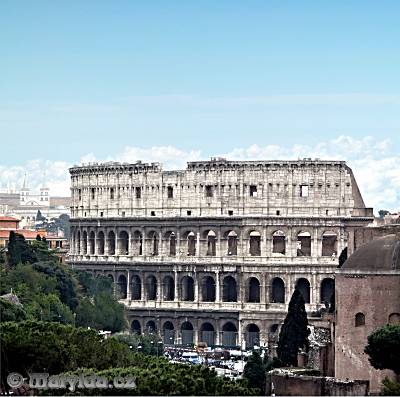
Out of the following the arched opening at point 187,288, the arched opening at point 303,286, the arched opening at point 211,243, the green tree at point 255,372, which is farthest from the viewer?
the arched opening at point 187,288

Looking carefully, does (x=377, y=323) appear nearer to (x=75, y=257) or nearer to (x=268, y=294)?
(x=268, y=294)

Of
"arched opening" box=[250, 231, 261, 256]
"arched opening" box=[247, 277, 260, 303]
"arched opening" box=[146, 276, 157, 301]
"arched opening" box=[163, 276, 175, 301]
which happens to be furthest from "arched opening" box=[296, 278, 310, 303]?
"arched opening" box=[146, 276, 157, 301]

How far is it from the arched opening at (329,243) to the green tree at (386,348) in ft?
Result: 242

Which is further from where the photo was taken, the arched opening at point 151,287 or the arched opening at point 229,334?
the arched opening at point 151,287

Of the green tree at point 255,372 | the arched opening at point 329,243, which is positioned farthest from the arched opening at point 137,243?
the green tree at point 255,372

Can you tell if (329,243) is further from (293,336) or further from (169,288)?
(293,336)

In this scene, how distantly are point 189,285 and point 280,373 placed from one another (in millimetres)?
77629

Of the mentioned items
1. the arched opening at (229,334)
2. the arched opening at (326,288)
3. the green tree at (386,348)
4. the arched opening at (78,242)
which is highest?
the arched opening at (78,242)

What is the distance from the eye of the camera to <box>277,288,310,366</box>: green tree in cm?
12156

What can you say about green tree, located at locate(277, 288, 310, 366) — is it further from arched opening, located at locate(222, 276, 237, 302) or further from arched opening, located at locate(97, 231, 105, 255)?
arched opening, located at locate(97, 231, 105, 255)

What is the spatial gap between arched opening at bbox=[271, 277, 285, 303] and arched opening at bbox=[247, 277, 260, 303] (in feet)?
4.05

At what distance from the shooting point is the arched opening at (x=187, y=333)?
175m

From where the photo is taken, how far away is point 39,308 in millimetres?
137750

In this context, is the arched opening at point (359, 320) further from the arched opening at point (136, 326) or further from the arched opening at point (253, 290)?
the arched opening at point (253, 290)
